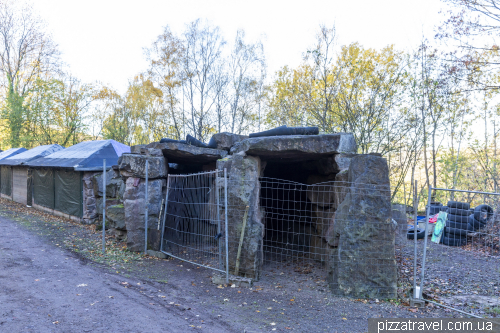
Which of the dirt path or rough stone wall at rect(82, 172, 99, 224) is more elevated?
rough stone wall at rect(82, 172, 99, 224)

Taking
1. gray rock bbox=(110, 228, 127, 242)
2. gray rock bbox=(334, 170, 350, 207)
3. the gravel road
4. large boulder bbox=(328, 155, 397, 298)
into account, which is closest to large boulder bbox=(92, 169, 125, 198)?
gray rock bbox=(110, 228, 127, 242)

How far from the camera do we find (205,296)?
4.88 metres

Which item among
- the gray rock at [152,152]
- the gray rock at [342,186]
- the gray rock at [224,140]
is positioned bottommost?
the gray rock at [342,186]

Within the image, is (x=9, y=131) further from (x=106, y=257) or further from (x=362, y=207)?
(x=362, y=207)

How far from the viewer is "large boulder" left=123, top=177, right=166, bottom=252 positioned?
7.30 meters

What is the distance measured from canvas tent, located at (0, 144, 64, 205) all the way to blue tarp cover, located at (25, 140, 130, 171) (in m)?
1.18

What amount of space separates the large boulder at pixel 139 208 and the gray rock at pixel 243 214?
2.44m

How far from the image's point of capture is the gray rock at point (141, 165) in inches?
289

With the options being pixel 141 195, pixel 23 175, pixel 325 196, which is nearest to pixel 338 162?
pixel 325 196

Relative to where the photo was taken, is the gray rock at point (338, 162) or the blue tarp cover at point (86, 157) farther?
the blue tarp cover at point (86, 157)

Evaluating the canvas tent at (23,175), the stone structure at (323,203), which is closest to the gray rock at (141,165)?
the stone structure at (323,203)

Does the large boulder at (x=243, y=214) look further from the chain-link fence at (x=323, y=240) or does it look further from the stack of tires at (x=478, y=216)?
the stack of tires at (x=478, y=216)

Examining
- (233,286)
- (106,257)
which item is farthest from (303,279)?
(106,257)

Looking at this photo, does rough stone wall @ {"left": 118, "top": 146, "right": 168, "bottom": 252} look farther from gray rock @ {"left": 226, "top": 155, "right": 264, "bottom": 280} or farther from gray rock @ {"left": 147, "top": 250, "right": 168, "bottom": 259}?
gray rock @ {"left": 226, "top": 155, "right": 264, "bottom": 280}
